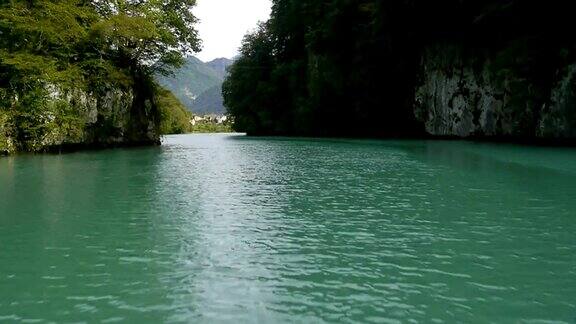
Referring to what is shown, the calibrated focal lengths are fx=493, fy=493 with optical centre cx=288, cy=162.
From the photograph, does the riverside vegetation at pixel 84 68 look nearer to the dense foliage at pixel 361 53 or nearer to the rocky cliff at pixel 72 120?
the rocky cliff at pixel 72 120

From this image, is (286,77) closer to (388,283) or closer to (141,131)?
(141,131)

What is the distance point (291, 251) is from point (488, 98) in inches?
1205

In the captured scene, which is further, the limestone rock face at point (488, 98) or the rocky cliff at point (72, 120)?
the limestone rock face at point (488, 98)

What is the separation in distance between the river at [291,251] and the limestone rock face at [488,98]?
43.7 ft

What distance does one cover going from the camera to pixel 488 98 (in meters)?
33.8

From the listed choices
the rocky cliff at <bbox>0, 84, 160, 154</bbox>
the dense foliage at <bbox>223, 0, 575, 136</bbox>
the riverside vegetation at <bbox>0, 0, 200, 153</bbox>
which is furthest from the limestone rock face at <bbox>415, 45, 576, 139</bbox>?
the rocky cliff at <bbox>0, 84, 160, 154</bbox>

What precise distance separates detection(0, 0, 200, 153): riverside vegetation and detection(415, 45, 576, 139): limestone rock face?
19.9 metres

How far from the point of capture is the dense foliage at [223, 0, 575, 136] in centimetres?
2820

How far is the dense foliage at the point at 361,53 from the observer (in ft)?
92.5

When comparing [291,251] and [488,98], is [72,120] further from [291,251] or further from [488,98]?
[488,98]

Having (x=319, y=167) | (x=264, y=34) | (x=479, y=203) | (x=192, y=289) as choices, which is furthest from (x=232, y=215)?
(x=264, y=34)

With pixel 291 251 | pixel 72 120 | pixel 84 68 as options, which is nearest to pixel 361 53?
pixel 84 68

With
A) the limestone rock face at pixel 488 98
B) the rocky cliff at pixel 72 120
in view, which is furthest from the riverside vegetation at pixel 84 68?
the limestone rock face at pixel 488 98

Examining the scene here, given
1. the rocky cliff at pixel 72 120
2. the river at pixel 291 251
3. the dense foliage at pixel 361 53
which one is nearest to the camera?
the river at pixel 291 251
